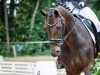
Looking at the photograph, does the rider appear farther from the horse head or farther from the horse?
the horse head

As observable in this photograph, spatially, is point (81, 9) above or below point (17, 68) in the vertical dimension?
above

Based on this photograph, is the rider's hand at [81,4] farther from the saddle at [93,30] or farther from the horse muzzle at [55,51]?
the horse muzzle at [55,51]

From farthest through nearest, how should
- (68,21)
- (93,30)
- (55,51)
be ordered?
(93,30)
(68,21)
(55,51)

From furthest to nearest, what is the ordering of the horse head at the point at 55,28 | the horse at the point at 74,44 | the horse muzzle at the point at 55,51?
the horse at the point at 74,44 → the horse head at the point at 55,28 → the horse muzzle at the point at 55,51

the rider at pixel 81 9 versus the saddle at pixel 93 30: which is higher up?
the rider at pixel 81 9

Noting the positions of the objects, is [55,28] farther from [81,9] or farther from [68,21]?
[81,9]

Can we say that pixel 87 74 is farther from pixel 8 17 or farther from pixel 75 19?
pixel 8 17

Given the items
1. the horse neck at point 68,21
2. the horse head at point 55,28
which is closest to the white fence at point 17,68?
the horse neck at point 68,21

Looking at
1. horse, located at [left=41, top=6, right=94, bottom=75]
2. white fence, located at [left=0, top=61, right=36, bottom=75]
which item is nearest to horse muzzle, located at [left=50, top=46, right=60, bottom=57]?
horse, located at [left=41, top=6, right=94, bottom=75]

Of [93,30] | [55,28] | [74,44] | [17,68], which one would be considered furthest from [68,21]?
[17,68]

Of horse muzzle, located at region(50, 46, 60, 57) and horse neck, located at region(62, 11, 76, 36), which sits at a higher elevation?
horse neck, located at region(62, 11, 76, 36)

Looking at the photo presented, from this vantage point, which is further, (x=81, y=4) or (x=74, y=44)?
(x=81, y=4)

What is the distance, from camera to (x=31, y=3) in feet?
125

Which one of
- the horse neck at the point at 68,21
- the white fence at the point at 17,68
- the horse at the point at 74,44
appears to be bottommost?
the white fence at the point at 17,68
